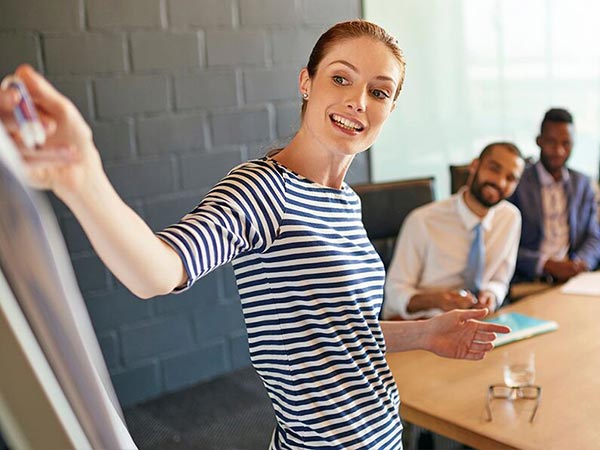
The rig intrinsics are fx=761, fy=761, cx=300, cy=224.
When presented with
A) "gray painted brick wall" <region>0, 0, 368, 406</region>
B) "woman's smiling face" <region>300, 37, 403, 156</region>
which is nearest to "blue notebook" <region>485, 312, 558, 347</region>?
"woman's smiling face" <region>300, 37, 403, 156</region>

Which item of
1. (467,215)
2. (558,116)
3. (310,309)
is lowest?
(467,215)

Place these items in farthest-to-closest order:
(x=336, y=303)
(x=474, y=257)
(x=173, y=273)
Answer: (x=474, y=257)
(x=336, y=303)
(x=173, y=273)

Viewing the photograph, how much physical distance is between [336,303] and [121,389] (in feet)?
7.27

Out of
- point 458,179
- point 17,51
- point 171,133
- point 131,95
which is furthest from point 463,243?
point 17,51

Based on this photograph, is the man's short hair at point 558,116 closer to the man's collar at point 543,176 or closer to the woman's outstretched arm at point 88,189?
the man's collar at point 543,176

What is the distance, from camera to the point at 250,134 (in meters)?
3.40

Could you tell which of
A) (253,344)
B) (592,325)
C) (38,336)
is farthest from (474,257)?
(38,336)

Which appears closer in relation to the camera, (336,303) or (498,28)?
(336,303)

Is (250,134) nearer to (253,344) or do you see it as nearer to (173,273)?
(253,344)

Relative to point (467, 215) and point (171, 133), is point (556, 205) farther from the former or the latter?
point (171, 133)

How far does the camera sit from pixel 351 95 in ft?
3.78

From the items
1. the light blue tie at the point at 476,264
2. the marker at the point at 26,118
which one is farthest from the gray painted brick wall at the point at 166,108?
the marker at the point at 26,118

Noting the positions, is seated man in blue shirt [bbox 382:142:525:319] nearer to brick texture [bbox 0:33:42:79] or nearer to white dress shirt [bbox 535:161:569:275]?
white dress shirt [bbox 535:161:569:275]

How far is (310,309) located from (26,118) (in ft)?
2.12
